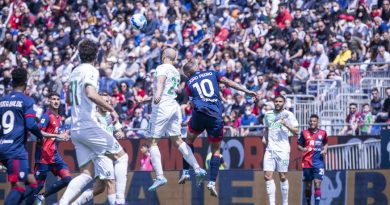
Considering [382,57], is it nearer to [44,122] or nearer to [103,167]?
[44,122]

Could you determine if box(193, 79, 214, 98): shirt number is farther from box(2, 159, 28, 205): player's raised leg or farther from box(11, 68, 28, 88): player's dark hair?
box(2, 159, 28, 205): player's raised leg

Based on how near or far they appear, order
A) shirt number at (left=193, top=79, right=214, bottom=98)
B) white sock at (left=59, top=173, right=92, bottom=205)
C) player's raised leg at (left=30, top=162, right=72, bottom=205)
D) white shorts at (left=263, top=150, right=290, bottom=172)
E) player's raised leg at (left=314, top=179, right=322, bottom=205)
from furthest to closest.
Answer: player's raised leg at (left=314, top=179, right=322, bottom=205)
white shorts at (left=263, top=150, right=290, bottom=172)
player's raised leg at (left=30, top=162, right=72, bottom=205)
shirt number at (left=193, top=79, right=214, bottom=98)
white sock at (left=59, top=173, right=92, bottom=205)

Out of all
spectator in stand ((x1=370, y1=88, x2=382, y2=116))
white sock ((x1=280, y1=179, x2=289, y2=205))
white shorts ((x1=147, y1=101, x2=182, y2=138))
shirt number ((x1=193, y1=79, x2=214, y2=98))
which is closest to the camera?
white shorts ((x1=147, y1=101, x2=182, y2=138))

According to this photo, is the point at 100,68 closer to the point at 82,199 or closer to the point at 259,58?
the point at 259,58

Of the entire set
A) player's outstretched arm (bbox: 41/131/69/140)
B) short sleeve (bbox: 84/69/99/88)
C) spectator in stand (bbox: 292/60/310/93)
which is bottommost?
player's outstretched arm (bbox: 41/131/69/140)

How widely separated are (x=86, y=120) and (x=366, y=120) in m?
13.4

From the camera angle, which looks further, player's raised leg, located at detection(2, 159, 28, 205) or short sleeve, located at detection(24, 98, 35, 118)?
player's raised leg, located at detection(2, 159, 28, 205)

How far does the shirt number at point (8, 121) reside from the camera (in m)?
18.2

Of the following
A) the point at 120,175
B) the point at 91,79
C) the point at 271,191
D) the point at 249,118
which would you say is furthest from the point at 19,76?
the point at 249,118

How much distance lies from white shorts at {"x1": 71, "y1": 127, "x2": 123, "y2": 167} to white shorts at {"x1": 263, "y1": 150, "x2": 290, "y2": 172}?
6.86m

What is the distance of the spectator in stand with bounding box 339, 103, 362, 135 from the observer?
29283mm

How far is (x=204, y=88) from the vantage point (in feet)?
69.2

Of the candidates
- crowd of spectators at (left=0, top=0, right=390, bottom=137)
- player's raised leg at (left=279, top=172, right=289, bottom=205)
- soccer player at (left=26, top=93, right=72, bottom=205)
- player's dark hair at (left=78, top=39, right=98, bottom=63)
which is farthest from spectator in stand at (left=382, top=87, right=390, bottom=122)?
player's dark hair at (left=78, top=39, right=98, bottom=63)

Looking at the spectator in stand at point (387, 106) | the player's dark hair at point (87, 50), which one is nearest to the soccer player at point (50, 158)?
the player's dark hair at point (87, 50)
